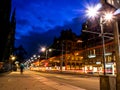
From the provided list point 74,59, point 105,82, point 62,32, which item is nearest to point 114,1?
point 105,82

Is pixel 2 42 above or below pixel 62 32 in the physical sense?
below

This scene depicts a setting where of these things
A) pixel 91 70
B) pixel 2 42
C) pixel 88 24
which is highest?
pixel 88 24

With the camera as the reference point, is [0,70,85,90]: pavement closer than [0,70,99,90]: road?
Yes

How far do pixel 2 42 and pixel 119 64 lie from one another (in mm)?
55611

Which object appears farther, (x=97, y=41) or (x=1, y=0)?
(x=97, y=41)

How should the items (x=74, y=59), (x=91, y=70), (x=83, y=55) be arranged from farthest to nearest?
(x=74, y=59)
(x=83, y=55)
(x=91, y=70)

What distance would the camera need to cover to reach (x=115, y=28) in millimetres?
7285

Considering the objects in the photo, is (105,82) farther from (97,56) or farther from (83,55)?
(83,55)

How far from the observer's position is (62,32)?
13750 cm

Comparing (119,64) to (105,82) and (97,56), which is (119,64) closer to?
(105,82)

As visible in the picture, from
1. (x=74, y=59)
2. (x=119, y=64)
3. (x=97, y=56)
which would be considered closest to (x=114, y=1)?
(x=119, y=64)

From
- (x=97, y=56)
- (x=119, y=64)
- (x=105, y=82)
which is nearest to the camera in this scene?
(x=119, y=64)

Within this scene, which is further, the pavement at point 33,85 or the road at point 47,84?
the road at point 47,84

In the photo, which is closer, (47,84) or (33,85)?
(33,85)
